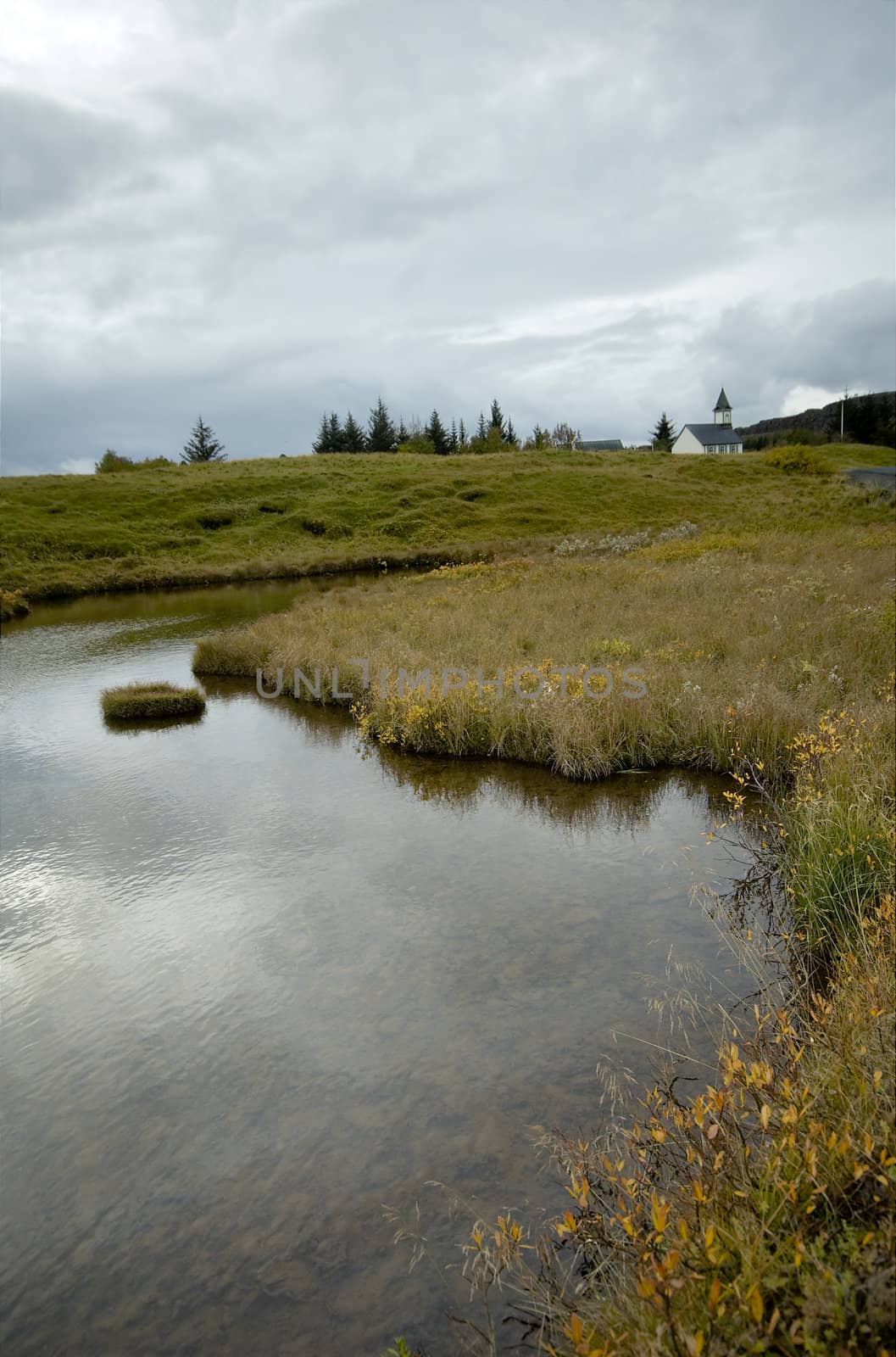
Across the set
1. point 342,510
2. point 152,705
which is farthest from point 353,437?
point 152,705

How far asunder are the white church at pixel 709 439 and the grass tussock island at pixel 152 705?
363ft

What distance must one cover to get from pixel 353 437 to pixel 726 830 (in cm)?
9693

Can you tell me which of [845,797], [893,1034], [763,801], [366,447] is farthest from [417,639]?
[366,447]

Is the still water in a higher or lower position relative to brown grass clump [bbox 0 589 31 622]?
lower

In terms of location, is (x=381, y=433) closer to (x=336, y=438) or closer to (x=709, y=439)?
(x=336, y=438)

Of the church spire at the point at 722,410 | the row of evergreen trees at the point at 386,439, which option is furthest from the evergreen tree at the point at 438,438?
the church spire at the point at 722,410

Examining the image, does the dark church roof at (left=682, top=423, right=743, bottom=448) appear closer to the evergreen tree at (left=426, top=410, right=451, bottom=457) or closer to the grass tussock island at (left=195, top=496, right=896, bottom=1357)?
the evergreen tree at (left=426, top=410, right=451, bottom=457)

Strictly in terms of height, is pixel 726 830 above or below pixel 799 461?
below

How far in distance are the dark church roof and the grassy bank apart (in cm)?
5035

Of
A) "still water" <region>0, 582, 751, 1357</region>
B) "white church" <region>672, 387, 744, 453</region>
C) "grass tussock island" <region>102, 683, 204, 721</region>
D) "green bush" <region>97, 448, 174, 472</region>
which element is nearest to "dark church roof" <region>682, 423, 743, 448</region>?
"white church" <region>672, 387, 744, 453</region>

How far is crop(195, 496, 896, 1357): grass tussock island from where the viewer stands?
267cm

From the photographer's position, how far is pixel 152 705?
54.9ft

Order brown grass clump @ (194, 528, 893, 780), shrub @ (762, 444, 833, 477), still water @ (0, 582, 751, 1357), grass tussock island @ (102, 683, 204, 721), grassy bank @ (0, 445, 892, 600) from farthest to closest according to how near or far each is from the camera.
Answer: shrub @ (762, 444, 833, 477), grassy bank @ (0, 445, 892, 600), grass tussock island @ (102, 683, 204, 721), brown grass clump @ (194, 528, 893, 780), still water @ (0, 582, 751, 1357)

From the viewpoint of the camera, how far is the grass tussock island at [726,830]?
8.77 ft
